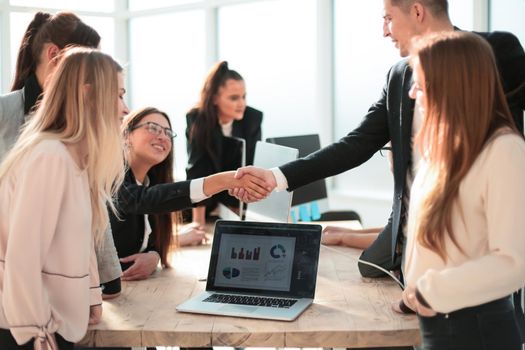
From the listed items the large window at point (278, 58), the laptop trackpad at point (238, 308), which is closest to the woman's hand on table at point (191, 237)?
the laptop trackpad at point (238, 308)

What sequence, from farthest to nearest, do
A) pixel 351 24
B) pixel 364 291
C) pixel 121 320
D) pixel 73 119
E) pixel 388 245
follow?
pixel 351 24 → pixel 388 245 → pixel 364 291 → pixel 121 320 → pixel 73 119

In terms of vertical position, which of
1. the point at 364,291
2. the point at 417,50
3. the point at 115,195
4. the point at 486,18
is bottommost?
the point at 364,291

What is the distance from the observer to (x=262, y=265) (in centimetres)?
228

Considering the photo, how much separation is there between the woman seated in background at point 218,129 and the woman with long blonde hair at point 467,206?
1876 millimetres

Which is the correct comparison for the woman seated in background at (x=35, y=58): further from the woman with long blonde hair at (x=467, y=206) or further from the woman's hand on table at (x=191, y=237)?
the woman with long blonde hair at (x=467, y=206)

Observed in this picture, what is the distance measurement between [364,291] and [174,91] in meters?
5.24

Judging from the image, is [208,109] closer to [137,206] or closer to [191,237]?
[191,237]

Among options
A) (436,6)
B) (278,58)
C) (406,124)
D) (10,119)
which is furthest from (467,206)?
(278,58)

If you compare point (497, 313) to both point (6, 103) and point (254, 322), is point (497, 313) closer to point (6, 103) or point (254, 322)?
point (254, 322)

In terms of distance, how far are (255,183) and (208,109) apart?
173 cm

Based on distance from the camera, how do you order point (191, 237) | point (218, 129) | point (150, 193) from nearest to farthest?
point (150, 193), point (191, 237), point (218, 129)

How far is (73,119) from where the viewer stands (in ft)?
6.19

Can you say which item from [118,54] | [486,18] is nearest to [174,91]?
[118,54]

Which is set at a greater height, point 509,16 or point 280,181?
point 509,16
